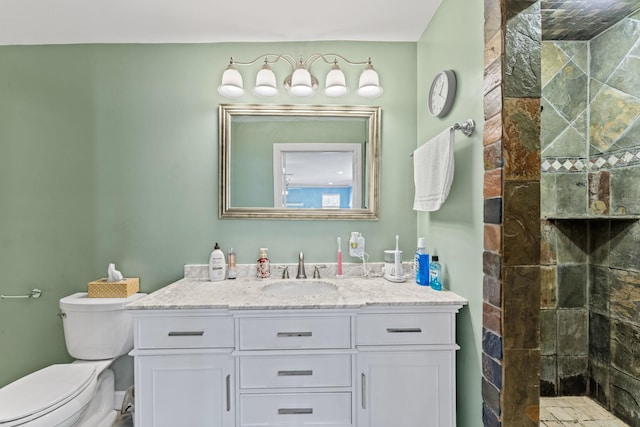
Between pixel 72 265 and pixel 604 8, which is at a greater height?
pixel 604 8

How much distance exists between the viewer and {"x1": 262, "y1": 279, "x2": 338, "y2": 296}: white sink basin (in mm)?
1682

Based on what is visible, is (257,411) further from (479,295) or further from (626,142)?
(626,142)

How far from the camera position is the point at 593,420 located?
59.7 inches

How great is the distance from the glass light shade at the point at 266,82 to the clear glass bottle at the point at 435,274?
1331 mm

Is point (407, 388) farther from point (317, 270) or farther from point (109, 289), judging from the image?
point (109, 289)

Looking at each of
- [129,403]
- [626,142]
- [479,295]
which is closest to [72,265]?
[129,403]

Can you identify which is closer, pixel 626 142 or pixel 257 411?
pixel 257 411

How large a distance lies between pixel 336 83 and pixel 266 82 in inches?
16.1

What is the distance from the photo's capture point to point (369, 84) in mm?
1701

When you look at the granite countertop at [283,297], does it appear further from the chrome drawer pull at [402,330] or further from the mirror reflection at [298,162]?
the mirror reflection at [298,162]

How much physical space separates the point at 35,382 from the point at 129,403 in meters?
0.48

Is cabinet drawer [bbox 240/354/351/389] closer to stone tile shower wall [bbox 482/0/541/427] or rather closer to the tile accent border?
stone tile shower wall [bbox 482/0/541/427]

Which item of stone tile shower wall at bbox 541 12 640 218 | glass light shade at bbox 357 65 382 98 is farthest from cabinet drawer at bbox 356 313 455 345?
glass light shade at bbox 357 65 382 98

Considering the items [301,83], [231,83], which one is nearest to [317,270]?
[301,83]
